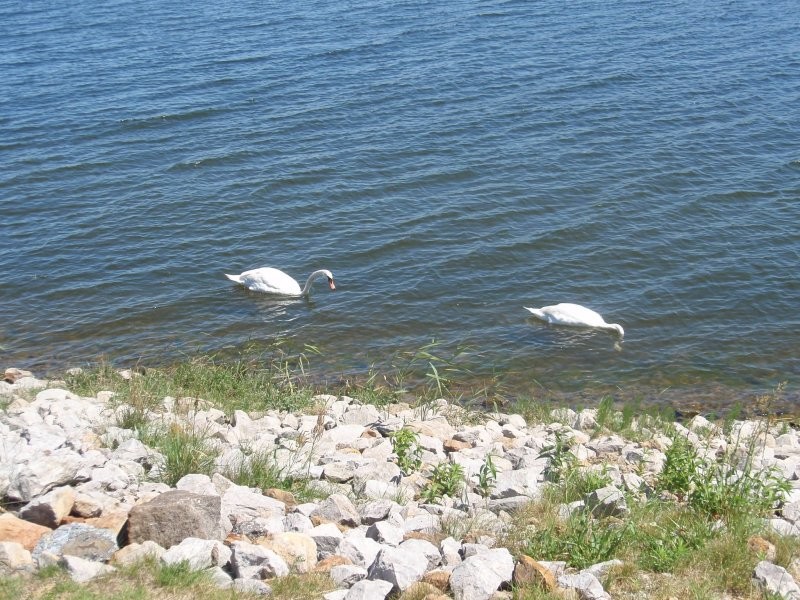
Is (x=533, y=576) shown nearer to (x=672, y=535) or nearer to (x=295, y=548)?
(x=672, y=535)

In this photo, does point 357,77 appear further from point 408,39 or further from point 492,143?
point 492,143

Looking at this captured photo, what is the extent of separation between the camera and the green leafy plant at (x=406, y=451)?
8641 millimetres

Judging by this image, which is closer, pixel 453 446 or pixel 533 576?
pixel 533 576

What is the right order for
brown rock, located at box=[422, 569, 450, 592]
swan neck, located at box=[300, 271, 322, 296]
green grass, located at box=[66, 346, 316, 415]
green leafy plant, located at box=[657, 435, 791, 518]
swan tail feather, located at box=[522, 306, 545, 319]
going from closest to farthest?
brown rock, located at box=[422, 569, 450, 592] < green leafy plant, located at box=[657, 435, 791, 518] < green grass, located at box=[66, 346, 316, 415] < swan tail feather, located at box=[522, 306, 545, 319] < swan neck, located at box=[300, 271, 322, 296]

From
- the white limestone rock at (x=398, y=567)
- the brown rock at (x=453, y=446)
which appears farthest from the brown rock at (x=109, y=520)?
the brown rock at (x=453, y=446)

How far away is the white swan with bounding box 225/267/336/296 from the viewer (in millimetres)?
15883

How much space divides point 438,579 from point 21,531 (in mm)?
2824

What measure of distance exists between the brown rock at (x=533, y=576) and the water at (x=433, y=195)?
23.8 ft

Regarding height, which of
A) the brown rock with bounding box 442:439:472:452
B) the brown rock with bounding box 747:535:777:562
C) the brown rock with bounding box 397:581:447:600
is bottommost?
the brown rock with bounding box 442:439:472:452

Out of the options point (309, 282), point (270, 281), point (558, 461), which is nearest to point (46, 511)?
point (558, 461)

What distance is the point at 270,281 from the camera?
15.9 m

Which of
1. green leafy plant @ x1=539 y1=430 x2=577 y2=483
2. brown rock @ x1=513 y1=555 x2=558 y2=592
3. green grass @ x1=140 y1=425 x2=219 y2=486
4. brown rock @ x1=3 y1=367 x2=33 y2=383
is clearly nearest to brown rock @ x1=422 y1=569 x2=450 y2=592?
brown rock @ x1=513 y1=555 x2=558 y2=592

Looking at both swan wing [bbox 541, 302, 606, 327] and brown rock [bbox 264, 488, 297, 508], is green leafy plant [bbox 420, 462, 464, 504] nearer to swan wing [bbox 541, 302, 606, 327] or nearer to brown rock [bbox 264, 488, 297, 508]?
brown rock [bbox 264, 488, 297, 508]

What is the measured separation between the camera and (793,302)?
14711 millimetres
